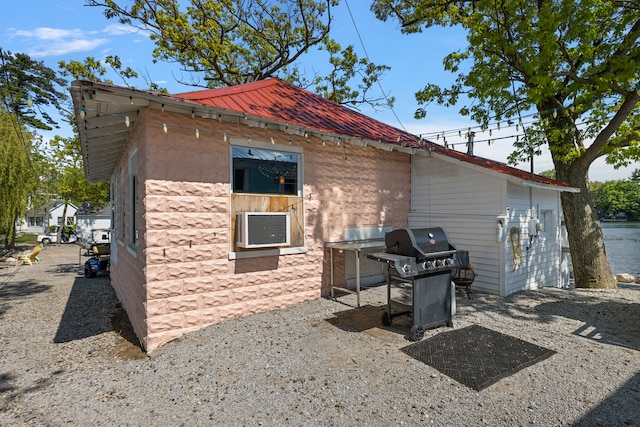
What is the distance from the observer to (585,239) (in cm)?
833

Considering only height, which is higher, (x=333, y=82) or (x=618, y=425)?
(x=333, y=82)

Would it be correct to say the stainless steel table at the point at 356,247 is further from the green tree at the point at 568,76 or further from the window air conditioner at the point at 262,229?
the green tree at the point at 568,76

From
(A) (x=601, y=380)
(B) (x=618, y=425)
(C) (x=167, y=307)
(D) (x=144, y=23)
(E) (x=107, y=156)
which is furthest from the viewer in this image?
(D) (x=144, y=23)

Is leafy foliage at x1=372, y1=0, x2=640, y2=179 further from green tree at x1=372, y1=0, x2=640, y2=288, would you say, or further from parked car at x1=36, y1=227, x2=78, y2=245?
parked car at x1=36, y1=227, x2=78, y2=245

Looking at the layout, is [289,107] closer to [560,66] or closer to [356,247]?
[356,247]

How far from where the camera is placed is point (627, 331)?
4.72m

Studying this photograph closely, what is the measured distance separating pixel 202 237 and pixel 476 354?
4.30 m

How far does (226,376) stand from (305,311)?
2248 mm

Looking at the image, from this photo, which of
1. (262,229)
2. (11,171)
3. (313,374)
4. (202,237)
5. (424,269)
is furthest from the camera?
(11,171)

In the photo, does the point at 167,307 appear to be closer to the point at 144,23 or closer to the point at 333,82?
the point at 144,23

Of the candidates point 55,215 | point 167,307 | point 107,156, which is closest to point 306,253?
point 167,307

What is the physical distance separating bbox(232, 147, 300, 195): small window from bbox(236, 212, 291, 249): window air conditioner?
55 cm

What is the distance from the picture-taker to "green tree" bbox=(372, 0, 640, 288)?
6.87 m

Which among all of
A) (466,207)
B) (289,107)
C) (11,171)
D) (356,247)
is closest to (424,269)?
(356,247)
